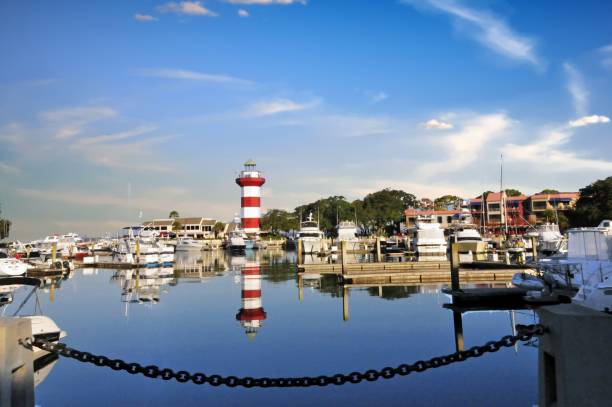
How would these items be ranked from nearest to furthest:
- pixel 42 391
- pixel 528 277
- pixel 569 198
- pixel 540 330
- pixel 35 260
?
1. pixel 540 330
2. pixel 42 391
3. pixel 528 277
4. pixel 35 260
5. pixel 569 198

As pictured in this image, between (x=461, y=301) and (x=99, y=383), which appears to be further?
(x=461, y=301)

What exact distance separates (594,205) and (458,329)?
217 ft

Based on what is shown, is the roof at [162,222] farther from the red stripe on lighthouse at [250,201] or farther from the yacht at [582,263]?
the yacht at [582,263]

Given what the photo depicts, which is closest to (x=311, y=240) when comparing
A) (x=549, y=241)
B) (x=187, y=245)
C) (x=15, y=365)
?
(x=549, y=241)

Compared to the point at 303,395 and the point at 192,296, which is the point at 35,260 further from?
the point at 303,395

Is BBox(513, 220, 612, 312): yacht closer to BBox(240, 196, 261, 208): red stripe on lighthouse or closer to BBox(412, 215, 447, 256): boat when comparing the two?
BBox(412, 215, 447, 256): boat

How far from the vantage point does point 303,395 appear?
1269 centimetres

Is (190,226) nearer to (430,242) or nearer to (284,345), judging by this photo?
(430,242)

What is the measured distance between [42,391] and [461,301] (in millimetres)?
18416

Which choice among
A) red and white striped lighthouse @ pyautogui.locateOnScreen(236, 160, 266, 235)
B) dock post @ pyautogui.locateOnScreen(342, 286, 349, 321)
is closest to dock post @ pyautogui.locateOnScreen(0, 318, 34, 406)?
dock post @ pyautogui.locateOnScreen(342, 286, 349, 321)

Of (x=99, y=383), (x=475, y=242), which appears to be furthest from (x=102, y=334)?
(x=475, y=242)

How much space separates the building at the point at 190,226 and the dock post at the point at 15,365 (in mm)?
141273

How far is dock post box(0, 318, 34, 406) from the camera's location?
5.77 meters

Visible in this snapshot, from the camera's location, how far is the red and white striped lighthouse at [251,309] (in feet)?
72.9
